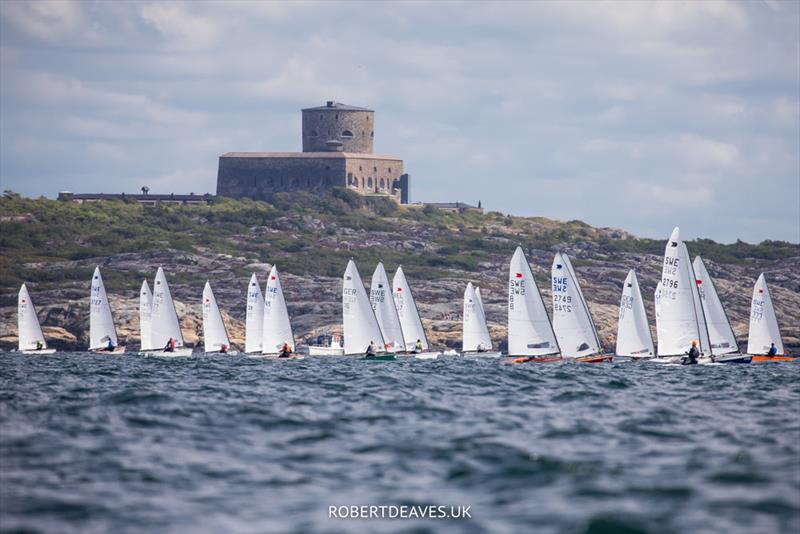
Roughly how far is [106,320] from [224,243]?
6315cm

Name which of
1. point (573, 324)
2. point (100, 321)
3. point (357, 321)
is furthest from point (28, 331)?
point (573, 324)

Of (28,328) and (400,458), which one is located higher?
(28,328)

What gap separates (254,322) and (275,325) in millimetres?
3326

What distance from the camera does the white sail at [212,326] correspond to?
3086 inches

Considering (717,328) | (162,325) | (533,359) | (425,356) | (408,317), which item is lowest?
(425,356)

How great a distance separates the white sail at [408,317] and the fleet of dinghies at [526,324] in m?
0.06

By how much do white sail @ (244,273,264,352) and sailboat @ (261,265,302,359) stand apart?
1490mm

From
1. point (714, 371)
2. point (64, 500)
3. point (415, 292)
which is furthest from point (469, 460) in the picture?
point (415, 292)

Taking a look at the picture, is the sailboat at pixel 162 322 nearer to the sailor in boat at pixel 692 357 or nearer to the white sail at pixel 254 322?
the white sail at pixel 254 322

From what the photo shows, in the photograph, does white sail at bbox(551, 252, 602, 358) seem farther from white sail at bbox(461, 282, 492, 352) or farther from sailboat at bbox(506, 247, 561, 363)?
white sail at bbox(461, 282, 492, 352)

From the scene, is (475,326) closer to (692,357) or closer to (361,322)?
(361,322)

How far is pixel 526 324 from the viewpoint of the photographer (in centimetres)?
5819

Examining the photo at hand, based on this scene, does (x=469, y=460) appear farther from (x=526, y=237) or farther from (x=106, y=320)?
(x=526, y=237)

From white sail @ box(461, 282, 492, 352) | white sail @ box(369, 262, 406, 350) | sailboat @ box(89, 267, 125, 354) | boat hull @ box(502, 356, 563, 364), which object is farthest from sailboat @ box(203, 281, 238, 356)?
boat hull @ box(502, 356, 563, 364)
